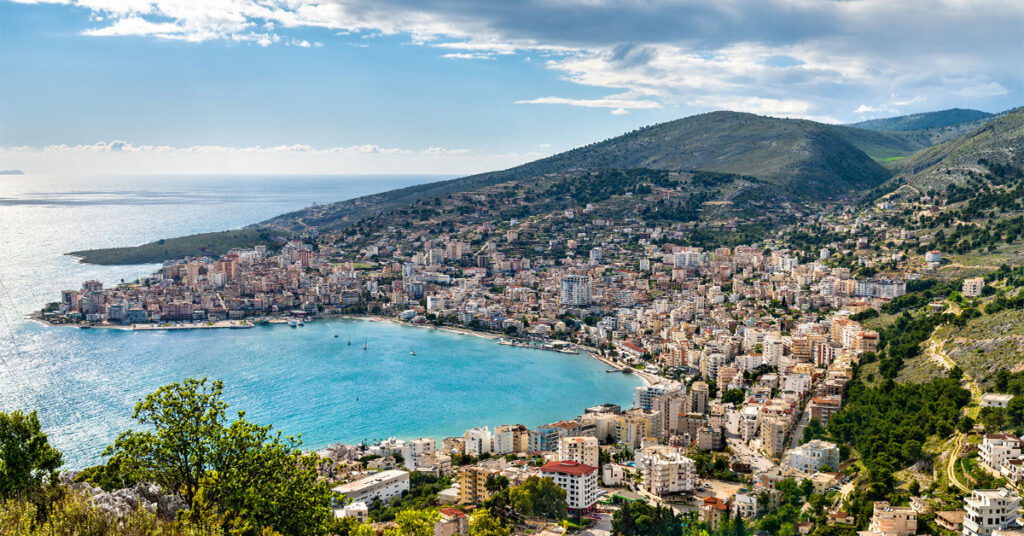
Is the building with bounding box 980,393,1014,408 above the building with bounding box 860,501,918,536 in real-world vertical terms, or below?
above

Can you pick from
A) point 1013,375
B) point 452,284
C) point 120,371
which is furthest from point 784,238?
point 120,371

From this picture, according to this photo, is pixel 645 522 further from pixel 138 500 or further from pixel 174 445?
pixel 138 500

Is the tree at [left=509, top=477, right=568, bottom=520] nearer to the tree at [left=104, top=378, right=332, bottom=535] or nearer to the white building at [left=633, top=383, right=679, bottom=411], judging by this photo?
the tree at [left=104, top=378, right=332, bottom=535]

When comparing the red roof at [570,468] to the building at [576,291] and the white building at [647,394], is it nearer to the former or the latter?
the white building at [647,394]

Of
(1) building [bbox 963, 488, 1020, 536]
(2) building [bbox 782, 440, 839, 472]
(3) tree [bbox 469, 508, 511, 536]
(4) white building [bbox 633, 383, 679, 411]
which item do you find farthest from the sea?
(1) building [bbox 963, 488, 1020, 536]

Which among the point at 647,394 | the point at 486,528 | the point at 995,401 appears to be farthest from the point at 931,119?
the point at 486,528

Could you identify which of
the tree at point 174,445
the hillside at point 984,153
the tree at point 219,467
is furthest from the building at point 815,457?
the hillside at point 984,153

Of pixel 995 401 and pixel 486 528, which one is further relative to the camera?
pixel 995 401
